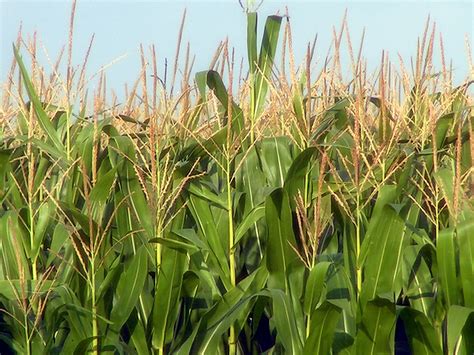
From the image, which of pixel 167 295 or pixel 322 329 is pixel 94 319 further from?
pixel 322 329

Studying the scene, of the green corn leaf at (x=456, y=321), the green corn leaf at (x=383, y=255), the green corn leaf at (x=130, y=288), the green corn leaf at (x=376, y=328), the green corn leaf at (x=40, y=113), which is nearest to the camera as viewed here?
the green corn leaf at (x=456, y=321)

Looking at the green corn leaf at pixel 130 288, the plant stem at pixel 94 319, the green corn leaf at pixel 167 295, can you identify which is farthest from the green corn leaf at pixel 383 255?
the plant stem at pixel 94 319

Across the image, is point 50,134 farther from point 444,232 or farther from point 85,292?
point 444,232

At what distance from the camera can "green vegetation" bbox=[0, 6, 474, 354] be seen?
3.00 meters

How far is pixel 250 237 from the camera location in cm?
356

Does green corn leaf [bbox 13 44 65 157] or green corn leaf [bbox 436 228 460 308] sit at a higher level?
green corn leaf [bbox 13 44 65 157]

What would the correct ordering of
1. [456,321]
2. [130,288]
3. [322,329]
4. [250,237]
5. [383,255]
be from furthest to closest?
[250,237]
[130,288]
[383,255]
[322,329]
[456,321]

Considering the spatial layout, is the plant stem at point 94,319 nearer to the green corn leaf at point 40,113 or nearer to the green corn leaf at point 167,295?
the green corn leaf at point 167,295

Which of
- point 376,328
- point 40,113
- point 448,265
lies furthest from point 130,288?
point 448,265

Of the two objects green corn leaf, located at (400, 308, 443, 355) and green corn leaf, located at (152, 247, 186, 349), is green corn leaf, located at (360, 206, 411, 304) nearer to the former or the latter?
green corn leaf, located at (400, 308, 443, 355)

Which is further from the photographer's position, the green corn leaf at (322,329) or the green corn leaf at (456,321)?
the green corn leaf at (322,329)

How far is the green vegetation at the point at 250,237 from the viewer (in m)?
3.00

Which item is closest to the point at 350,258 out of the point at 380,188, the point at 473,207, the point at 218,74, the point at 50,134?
the point at 380,188

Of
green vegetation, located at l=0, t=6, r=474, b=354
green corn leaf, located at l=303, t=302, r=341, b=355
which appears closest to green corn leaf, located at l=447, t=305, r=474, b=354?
green vegetation, located at l=0, t=6, r=474, b=354
